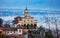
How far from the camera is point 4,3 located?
1.73 meters

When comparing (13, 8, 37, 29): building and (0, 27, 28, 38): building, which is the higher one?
(13, 8, 37, 29): building

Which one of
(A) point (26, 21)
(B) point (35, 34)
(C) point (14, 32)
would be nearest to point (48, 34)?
(B) point (35, 34)

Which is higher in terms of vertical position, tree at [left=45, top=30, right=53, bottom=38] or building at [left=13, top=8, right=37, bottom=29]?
building at [left=13, top=8, right=37, bottom=29]

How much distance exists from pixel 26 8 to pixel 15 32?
Answer: 0.34m

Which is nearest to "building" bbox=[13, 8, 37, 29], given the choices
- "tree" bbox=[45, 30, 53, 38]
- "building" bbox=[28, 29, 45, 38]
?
"building" bbox=[28, 29, 45, 38]

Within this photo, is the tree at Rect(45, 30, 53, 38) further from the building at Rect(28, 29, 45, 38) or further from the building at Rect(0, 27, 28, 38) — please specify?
the building at Rect(0, 27, 28, 38)

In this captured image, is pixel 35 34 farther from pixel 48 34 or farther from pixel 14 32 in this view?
pixel 14 32

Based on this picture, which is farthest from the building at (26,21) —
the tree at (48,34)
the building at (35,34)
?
the tree at (48,34)

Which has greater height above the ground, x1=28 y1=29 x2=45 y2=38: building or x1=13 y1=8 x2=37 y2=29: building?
x1=13 y1=8 x2=37 y2=29: building

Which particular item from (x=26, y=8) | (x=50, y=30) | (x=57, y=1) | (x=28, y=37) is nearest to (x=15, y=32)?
(x=28, y=37)

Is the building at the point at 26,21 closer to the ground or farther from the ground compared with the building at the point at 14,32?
farther from the ground

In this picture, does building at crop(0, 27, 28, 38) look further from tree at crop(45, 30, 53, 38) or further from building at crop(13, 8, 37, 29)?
tree at crop(45, 30, 53, 38)

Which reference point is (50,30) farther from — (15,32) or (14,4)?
(14,4)

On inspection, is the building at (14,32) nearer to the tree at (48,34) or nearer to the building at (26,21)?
the building at (26,21)
